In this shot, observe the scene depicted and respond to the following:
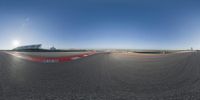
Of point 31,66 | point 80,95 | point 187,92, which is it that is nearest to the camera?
point 80,95

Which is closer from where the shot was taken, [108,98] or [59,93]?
[108,98]

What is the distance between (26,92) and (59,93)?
3.04 ft

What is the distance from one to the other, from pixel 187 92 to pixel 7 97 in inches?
194

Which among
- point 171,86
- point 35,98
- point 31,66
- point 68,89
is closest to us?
point 35,98

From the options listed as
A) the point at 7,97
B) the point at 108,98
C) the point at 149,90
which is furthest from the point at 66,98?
the point at 149,90

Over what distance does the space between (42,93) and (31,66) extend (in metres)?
5.02

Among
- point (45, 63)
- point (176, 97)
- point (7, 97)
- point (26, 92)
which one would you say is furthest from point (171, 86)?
point (45, 63)

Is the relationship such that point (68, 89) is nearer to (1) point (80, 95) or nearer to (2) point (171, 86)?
(1) point (80, 95)

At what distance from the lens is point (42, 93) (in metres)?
5.04

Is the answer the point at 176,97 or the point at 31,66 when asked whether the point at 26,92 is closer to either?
the point at 176,97

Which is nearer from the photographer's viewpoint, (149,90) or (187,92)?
(187,92)

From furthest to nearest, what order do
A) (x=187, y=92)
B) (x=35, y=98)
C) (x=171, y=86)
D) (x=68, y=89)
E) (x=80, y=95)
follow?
1. (x=171, y=86)
2. (x=68, y=89)
3. (x=187, y=92)
4. (x=80, y=95)
5. (x=35, y=98)

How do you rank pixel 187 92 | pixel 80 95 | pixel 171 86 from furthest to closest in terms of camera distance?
pixel 171 86 → pixel 187 92 → pixel 80 95

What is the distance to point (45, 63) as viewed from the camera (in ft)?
31.7
